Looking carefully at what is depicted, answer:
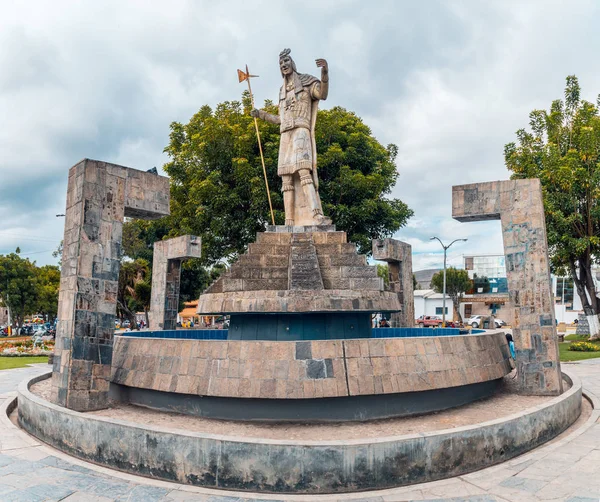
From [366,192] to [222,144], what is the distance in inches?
305

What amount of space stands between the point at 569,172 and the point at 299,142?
17002 mm

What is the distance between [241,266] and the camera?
35.8 ft

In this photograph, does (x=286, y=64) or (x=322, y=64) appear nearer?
(x=322, y=64)

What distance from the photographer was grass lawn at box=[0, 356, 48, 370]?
1852cm

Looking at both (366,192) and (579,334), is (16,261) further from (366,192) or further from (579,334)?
(579,334)

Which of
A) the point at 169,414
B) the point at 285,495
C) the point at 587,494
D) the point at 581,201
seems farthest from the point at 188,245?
the point at 581,201

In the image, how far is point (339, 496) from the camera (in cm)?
588

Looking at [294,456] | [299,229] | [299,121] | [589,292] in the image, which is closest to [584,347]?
[589,292]

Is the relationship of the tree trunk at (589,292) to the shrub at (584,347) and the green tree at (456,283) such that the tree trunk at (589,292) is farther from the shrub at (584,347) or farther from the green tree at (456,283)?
the green tree at (456,283)

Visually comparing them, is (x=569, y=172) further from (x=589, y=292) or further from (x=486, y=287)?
(x=486, y=287)

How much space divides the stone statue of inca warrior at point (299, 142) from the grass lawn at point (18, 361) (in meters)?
12.9

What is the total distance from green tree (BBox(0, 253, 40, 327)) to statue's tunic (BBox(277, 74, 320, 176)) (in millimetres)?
36833

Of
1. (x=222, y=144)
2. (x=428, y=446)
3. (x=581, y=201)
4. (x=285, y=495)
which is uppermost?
(x=222, y=144)

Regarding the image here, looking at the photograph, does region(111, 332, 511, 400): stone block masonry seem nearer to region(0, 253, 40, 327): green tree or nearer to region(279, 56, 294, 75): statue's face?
region(279, 56, 294, 75): statue's face
